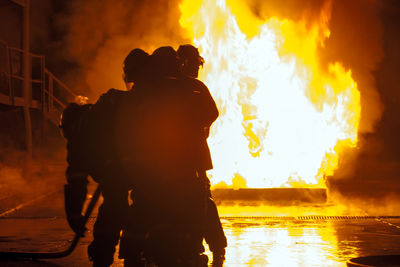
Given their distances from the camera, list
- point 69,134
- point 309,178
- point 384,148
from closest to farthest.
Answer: point 69,134
point 309,178
point 384,148

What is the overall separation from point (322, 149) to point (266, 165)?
1.00 metres

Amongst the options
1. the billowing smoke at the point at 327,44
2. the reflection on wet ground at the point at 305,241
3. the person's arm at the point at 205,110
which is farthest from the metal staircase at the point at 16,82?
the person's arm at the point at 205,110

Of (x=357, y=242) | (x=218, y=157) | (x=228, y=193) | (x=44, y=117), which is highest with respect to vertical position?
(x=44, y=117)

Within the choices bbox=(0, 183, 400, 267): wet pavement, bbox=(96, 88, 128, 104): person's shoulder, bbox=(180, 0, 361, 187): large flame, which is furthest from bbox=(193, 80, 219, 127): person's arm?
bbox=(180, 0, 361, 187): large flame

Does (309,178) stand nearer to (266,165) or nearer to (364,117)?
(266,165)

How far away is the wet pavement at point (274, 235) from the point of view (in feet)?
16.9

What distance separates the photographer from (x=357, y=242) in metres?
5.96

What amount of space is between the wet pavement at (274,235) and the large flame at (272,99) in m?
1.33

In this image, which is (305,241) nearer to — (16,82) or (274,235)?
(274,235)

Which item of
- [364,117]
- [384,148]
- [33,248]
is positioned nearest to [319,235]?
[33,248]

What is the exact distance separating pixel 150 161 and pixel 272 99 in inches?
290

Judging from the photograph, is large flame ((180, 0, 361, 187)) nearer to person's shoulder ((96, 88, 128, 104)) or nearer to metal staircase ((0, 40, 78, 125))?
metal staircase ((0, 40, 78, 125))

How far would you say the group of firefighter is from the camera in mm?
3525

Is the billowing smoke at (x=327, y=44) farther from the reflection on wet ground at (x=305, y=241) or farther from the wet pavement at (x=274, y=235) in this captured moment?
the reflection on wet ground at (x=305, y=241)
